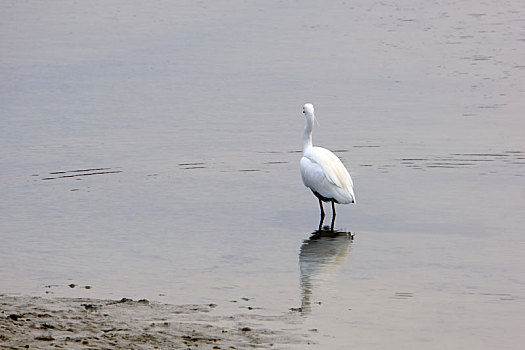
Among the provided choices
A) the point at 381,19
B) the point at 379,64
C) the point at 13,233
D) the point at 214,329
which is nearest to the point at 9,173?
the point at 13,233

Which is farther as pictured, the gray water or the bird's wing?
the bird's wing

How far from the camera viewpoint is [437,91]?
20734 mm

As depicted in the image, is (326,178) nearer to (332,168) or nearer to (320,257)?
(332,168)

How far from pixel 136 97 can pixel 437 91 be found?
601 cm

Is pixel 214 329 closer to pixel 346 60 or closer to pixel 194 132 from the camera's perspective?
pixel 194 132

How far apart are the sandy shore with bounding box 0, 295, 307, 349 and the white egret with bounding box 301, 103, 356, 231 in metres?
3.90

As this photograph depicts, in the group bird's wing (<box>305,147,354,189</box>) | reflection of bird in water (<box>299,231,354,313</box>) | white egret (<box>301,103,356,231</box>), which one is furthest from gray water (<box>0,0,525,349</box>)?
bird's wing (<box>305,147,354,189</box>)

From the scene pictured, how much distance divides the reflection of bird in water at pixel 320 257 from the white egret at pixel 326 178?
46cm

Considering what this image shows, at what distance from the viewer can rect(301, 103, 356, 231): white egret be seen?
12820 millimetres

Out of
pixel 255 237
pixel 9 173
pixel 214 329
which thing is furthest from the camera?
pixel 9 173

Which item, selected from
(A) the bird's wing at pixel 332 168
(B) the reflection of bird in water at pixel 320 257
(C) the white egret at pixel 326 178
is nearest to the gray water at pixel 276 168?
(B) the reflection of bird in water at pixel 320 257

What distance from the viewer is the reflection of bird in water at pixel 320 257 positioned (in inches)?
397

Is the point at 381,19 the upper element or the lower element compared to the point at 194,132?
upper

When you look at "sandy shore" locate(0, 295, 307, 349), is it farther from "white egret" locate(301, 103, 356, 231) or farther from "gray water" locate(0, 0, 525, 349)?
"white egret" locate(301, 103, 356, 231)
